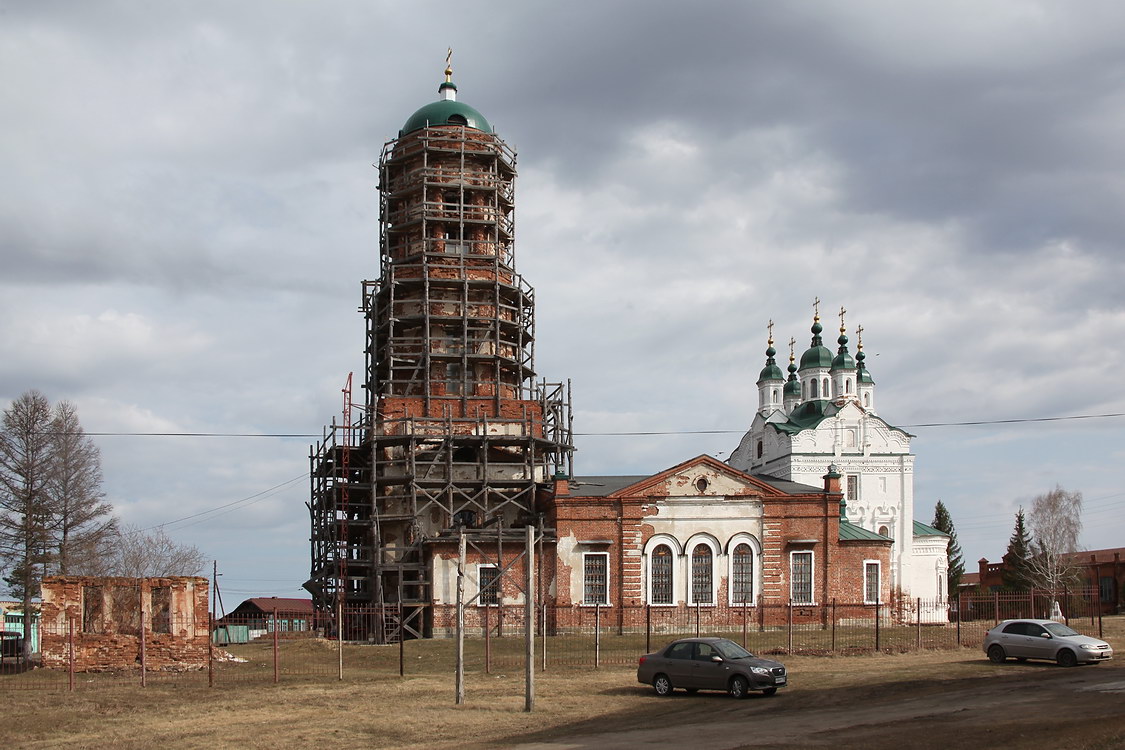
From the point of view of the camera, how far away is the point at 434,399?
179ft

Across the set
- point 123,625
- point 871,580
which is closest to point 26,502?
point 123,625

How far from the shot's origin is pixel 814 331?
85.6 meters

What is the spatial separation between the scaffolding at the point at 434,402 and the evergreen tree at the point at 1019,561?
134 feet

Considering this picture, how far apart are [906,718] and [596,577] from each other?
2786 cm

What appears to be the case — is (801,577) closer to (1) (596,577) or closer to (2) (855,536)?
(2) (855,536)

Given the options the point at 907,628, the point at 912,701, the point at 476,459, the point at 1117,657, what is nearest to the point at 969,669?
the point at 1117,657

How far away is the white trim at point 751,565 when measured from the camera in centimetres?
4931

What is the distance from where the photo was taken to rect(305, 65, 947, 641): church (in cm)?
4903

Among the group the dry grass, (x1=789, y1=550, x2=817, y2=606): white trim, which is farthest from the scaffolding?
the dry grass

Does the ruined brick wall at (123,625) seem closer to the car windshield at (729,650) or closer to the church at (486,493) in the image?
the church at (486,493)

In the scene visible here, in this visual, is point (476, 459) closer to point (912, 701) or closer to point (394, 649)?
point (394, 649)

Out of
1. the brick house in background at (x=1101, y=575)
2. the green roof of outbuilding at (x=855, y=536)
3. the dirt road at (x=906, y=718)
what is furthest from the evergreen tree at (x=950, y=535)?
the dirt road at (x=906, y=718)

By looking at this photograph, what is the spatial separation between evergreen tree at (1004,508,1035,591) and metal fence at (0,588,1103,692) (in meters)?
32.4

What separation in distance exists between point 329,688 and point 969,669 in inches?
618
